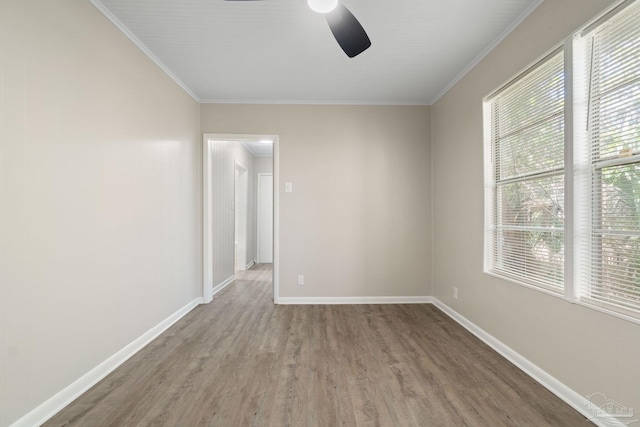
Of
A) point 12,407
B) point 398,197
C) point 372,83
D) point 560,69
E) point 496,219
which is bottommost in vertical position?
point 12,407

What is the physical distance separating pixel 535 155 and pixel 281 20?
2091 mm

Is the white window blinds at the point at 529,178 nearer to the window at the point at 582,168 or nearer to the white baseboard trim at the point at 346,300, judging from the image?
the window at the point at 582,168

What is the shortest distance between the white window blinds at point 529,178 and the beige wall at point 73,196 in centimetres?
303

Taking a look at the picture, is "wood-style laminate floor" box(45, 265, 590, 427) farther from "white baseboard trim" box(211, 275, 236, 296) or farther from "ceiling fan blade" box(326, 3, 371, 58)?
"ceiling fan blade" box(326, 3, 371, 58)

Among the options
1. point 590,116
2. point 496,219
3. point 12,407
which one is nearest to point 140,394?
point 12,407

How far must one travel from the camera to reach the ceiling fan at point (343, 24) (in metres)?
1.40

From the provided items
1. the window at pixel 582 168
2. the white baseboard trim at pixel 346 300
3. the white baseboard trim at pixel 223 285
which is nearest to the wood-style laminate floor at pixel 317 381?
the white baseboard trim at pixel 346 300

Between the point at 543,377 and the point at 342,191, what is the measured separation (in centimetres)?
253

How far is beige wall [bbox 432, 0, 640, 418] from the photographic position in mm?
1490

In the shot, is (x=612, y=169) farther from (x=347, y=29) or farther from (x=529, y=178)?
(x=347, y=29)

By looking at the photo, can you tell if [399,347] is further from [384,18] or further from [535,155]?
[384,18]

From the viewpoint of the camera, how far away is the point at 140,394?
180cm

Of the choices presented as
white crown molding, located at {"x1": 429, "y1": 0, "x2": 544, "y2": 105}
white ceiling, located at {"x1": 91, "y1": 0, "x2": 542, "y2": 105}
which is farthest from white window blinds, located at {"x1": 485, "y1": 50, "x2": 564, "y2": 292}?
white ceiling, located at {"x1": 91, "y1": 0, "x2": 542, "y2": 105}

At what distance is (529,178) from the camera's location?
2.11 m
